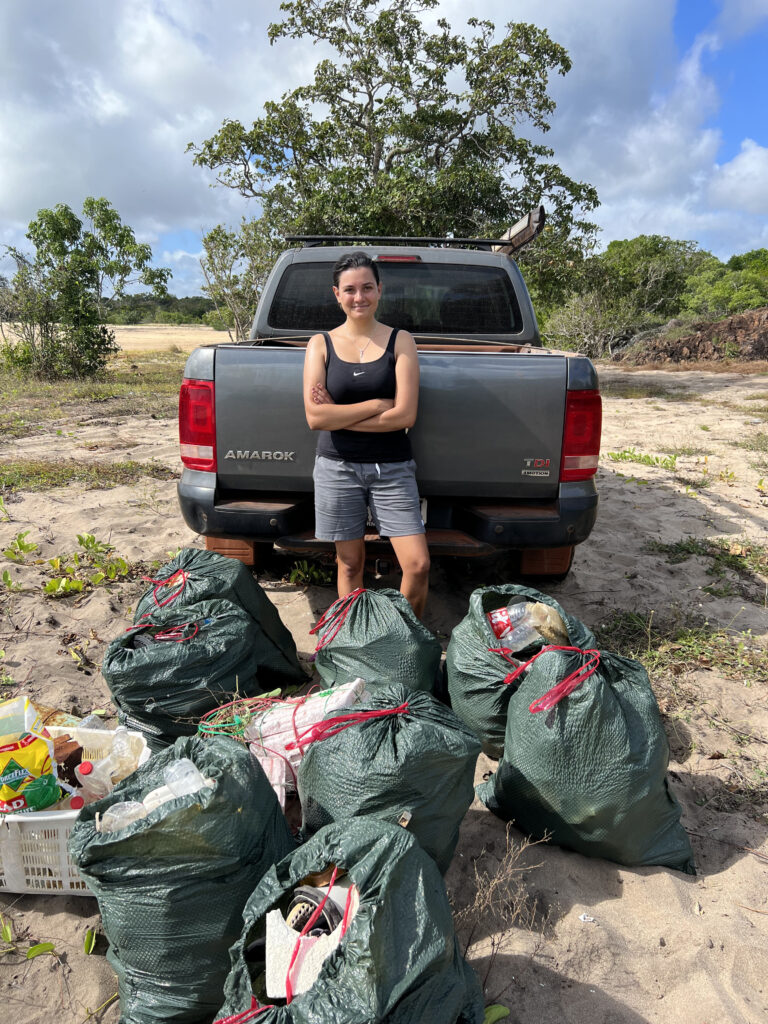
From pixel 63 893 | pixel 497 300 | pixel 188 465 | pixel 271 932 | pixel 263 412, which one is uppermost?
pixel 497 300

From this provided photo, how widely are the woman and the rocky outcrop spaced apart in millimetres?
21043

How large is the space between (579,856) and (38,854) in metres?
1.70

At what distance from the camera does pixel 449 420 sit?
3176mm

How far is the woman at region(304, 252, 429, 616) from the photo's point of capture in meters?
2.94

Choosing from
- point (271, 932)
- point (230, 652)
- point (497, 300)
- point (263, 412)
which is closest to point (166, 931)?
point (271, 932)

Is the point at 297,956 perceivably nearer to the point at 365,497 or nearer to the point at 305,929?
the point at 305,929

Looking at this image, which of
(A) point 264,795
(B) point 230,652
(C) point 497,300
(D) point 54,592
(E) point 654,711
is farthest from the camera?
(C) point 497,300

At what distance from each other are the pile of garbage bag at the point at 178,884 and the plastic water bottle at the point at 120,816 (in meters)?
0.01

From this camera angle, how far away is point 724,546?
520 centimetres

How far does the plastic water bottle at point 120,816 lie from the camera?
1688 mm

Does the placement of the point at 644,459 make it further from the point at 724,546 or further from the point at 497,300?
the point at 497,300

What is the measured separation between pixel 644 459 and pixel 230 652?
6.74m

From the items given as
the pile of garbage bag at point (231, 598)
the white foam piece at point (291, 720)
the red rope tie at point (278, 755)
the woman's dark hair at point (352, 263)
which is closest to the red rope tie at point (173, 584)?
the pile of garbage bag at point (231, 598)

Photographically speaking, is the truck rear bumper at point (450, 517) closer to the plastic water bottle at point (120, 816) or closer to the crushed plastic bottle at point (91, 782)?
the crushed plastic bottle at point (91, 782)
